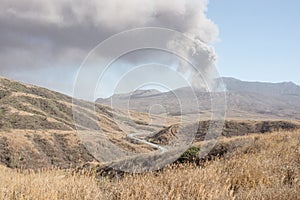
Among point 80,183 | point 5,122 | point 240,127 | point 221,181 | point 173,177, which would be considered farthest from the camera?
point 5,122

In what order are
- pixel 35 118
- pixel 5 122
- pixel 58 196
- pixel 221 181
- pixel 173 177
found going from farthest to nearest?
pixel 35 118 → pixel 5 122 → pixel 221 181 → pixel 173 177 → pixel 58 196

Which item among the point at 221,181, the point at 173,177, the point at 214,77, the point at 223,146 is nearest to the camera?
the point at 173,177

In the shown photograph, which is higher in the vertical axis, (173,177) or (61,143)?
(173,177)

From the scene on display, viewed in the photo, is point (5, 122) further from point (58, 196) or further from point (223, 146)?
point (58, 196)

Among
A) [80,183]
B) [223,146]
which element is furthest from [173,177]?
[223,146]

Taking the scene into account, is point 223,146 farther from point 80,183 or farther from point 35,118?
point 35,118

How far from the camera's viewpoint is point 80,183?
5.52 m

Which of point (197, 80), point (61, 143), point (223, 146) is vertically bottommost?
point (61, 143)

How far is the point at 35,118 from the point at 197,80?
367 feet

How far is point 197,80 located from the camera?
12711mm

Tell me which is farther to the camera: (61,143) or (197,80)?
(61,143)

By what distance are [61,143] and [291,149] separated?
88.9m

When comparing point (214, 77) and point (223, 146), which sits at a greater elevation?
point (214, 77)

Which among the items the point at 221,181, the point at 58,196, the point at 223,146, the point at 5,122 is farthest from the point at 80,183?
the point at 5,122
